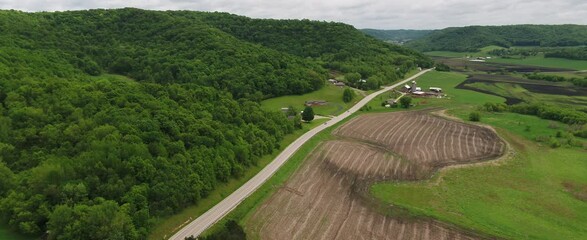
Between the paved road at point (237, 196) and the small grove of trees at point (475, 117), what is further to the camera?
the small grove of trees at point (475, 117)

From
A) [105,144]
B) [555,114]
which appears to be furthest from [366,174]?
[555,114]

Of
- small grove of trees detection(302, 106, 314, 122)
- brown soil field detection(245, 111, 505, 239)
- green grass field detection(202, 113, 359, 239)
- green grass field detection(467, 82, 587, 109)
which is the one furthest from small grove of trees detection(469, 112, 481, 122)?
green grass field detection(202, 113, 359, 239)

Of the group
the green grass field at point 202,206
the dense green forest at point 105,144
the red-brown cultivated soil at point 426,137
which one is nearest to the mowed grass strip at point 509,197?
the red-brown cultivated soil at point 426,137

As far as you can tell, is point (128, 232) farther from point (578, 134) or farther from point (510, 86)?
point (510, 86)

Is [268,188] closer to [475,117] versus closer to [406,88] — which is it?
[475,117]

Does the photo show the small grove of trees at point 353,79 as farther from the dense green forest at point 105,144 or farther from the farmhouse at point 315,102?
the dense green forest at point 105,144

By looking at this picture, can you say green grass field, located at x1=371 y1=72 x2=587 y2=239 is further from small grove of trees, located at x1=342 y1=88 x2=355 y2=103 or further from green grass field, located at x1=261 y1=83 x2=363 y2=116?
small grove of trees, located at x1=342 y1=88 x2=355 y2=103
